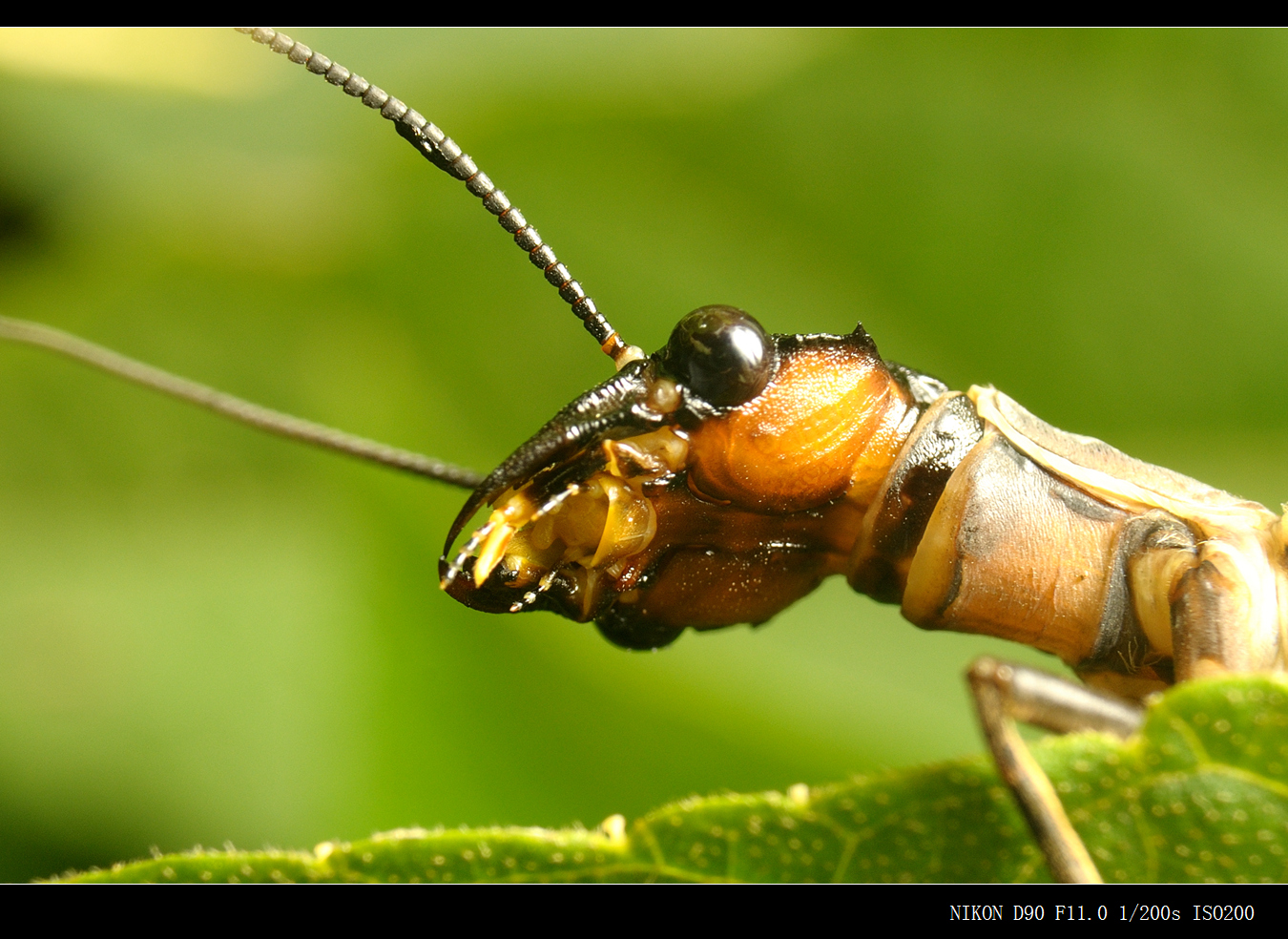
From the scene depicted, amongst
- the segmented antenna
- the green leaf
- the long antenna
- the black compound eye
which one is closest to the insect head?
the black compound eye

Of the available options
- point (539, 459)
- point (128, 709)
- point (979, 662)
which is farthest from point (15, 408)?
point (979, 662)

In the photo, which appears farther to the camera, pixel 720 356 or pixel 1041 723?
pixel 720 356

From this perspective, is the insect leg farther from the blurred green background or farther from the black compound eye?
the blurred green background

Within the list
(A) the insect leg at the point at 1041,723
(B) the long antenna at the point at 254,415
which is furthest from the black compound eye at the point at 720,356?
(A) the insect leg at the point at 1041,723

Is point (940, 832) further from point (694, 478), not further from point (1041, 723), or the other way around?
point (694, 478)

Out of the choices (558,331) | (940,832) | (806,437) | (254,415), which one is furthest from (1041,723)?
(558,331)
